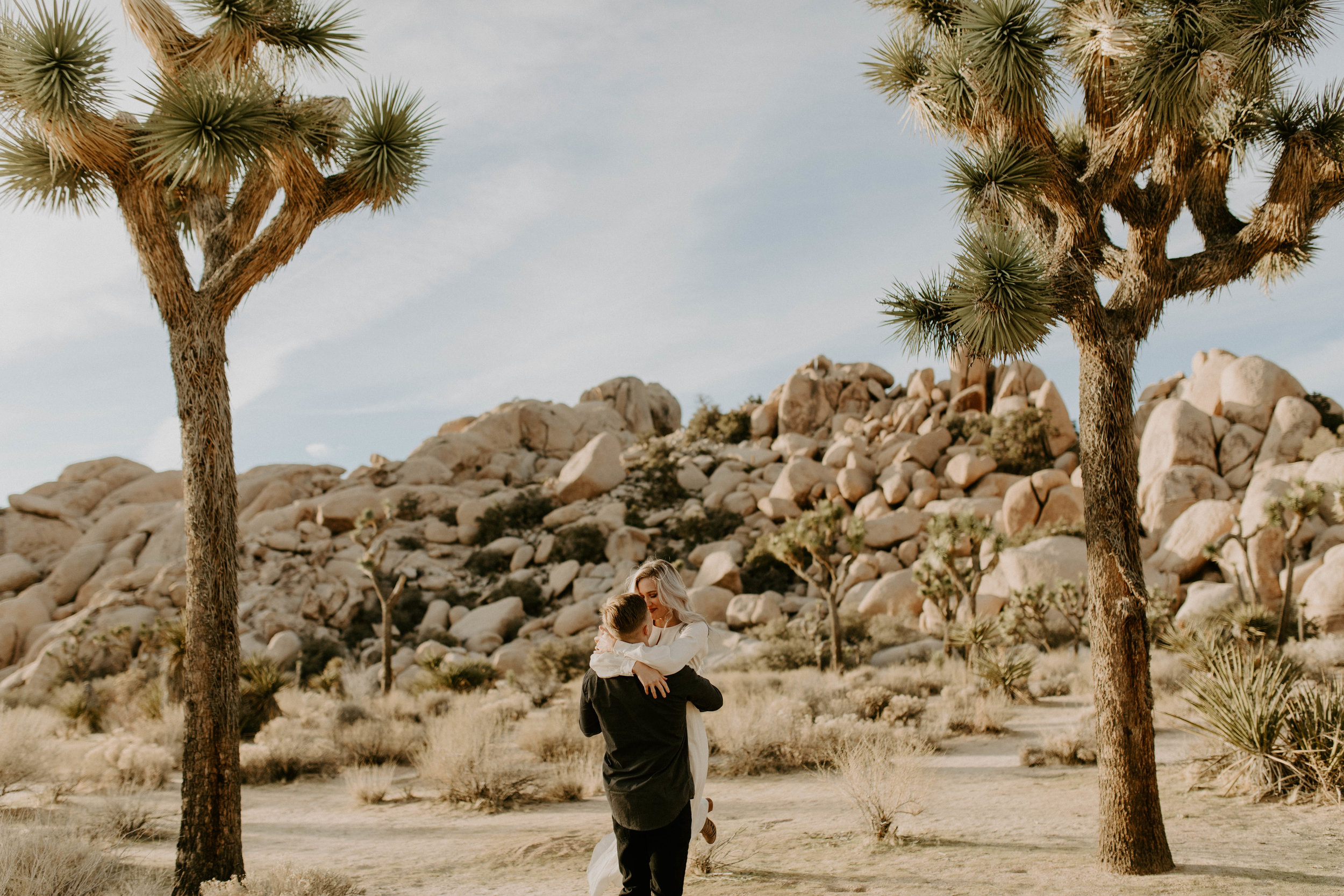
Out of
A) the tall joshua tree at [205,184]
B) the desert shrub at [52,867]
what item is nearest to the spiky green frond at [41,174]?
the tall joshua tree at [205,184]

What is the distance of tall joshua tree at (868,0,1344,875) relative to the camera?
5453 mm

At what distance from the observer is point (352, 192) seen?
7.22 metres

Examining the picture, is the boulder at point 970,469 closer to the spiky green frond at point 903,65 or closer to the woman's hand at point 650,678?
the spiky green frond at point 903,65

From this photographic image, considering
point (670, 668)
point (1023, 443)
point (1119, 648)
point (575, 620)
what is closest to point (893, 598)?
point (1023, 443)

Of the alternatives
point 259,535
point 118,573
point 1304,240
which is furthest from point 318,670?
point 1304,240

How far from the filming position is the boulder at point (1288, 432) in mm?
25578

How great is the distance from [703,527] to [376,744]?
21518 mm

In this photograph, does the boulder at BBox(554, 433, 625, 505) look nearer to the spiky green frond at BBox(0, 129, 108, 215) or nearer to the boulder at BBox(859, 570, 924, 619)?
the boulder at BBox(859, 570, 924, 619)

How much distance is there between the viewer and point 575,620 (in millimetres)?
26438

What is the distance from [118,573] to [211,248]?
104 feet

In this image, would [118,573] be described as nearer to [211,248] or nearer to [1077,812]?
[211,248]

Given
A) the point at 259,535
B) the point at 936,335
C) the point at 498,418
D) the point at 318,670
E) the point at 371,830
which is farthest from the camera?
the point at 498,418

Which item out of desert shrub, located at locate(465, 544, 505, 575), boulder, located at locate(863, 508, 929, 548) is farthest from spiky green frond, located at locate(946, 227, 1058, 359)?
desert shrub, located at locate(465, 544, 505, 575)

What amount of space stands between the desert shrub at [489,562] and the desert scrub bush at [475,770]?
2127 centimetres
